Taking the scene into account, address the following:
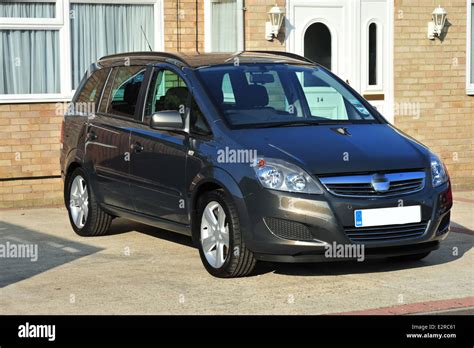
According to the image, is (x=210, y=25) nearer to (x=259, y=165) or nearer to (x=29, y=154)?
(x=29, y=154)

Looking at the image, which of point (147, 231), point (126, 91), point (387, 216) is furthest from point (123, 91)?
point (387, 216)

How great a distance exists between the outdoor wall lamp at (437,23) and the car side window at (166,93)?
6.60m

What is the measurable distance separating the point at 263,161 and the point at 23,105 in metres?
5.96

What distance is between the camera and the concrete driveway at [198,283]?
7824 millimetres

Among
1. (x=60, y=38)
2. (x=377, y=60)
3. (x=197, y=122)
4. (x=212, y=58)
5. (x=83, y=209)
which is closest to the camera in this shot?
(x=197, y=122)

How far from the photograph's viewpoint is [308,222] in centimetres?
831

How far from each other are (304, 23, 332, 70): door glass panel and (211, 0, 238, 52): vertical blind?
3.67 ft

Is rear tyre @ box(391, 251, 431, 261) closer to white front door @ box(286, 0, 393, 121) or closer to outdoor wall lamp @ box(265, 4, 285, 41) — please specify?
outdoor wall lamp @ box(265, 4, 285, 41)

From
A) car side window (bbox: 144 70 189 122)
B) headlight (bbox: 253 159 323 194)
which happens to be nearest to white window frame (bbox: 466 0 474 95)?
car side window (bbox: 144 70 189 122)

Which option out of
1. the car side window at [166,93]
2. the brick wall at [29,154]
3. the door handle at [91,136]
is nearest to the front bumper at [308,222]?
the car side window at [166,93]

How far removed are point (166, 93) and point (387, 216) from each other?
8.23 feet

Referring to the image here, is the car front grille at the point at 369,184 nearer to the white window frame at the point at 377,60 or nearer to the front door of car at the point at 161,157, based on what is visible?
the front door of car at the point at 161,157

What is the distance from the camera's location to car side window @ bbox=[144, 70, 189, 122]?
9.66 metres

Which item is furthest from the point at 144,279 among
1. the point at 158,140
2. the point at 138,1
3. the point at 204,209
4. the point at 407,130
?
the point at 407,130
